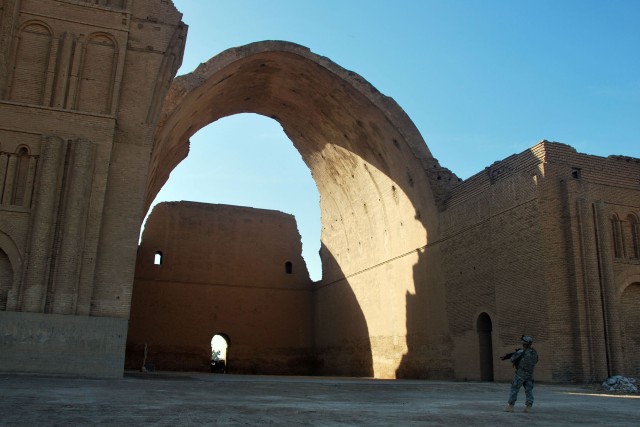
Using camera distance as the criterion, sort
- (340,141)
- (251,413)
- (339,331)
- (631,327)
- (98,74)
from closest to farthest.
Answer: (251,413), (98,74), (631,327), (340,141), (339,331)

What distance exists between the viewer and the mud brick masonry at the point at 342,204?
13305 millimetres

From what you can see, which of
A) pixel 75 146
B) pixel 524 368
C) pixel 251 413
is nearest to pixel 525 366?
pixel 524 368

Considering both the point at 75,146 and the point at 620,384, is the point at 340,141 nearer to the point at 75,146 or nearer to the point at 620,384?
the point at 75,146

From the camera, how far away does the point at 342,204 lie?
87.3ft

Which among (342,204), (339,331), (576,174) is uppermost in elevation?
(342,204)

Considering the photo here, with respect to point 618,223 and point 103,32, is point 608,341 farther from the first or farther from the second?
point 103,32

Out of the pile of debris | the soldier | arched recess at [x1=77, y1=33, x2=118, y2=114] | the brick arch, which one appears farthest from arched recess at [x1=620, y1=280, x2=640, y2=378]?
the brick arch

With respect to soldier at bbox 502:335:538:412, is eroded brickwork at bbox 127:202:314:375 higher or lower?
higher

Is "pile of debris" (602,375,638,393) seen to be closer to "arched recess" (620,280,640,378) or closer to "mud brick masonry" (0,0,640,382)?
"mud brick masonry" (0,0,640,382)

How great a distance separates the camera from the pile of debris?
13172 mm

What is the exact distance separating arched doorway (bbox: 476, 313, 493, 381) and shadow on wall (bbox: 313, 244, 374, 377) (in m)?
6.85

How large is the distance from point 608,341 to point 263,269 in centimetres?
1687

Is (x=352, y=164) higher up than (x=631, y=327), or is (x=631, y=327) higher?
(x=352, y=164)

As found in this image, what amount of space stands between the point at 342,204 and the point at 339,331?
5.33m
